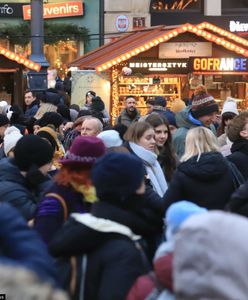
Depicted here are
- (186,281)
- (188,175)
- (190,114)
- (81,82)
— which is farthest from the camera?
(81,82)

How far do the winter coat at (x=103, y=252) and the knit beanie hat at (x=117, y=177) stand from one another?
161 millimetres

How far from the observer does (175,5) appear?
26938 millimetres

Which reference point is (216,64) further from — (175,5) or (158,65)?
(175,5)

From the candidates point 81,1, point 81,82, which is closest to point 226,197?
point 81,82

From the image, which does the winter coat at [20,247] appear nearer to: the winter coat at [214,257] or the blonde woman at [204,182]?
the winter coat at [214,257]

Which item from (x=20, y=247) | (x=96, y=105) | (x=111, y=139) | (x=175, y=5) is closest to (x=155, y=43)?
(x=96, y=105)

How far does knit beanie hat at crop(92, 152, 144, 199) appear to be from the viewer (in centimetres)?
345

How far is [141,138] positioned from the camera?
6422mm

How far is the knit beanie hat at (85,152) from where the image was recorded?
4324 mm

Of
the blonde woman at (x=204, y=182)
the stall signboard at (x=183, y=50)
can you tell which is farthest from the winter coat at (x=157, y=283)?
the stall signboard at (x=183, y=50)

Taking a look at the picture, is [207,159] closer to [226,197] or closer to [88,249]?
[226,197]

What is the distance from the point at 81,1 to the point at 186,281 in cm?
2464

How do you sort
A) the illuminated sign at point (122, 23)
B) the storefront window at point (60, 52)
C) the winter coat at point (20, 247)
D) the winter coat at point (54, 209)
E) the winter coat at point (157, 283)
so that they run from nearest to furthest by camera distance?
1. the winter coat at point (20, 247)
2. the winter coat at point (157, 283)
3. the winter coat at point (54, 209)
4. the storefront window at point (60, 52)
5. the illuminated sign at point (122, 23)

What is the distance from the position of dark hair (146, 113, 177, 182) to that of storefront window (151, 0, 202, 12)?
19.9 metres
